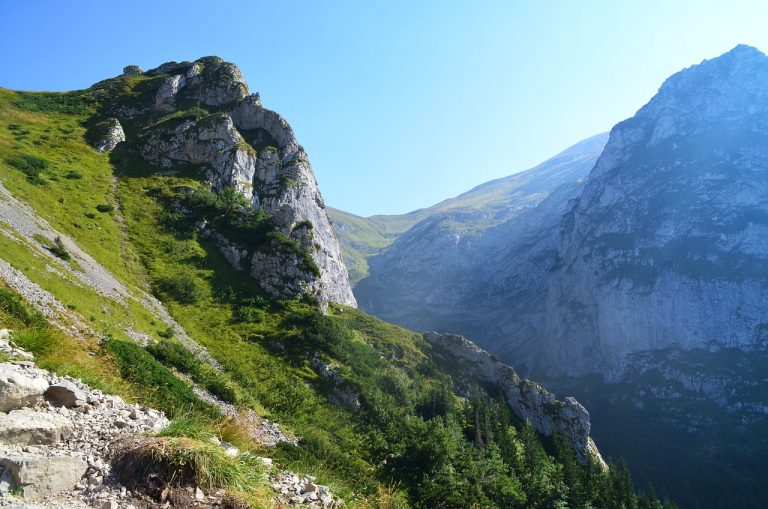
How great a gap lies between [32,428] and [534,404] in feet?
271

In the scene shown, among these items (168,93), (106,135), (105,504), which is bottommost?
(105,504)

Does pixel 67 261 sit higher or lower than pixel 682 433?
higher

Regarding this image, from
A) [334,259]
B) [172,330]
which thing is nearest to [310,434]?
[172,330]

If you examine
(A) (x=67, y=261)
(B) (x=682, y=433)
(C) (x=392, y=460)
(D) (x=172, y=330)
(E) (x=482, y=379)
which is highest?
(A) (x=67, y=261)

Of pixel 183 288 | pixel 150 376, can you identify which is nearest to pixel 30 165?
pixel 183 288

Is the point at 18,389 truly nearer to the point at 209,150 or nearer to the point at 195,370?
the point at 195,370

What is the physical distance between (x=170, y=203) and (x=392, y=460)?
60807 millimetres

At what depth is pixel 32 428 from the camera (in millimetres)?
8219

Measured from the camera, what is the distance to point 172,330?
42531mm

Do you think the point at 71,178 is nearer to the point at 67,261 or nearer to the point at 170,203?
the point at 170,203

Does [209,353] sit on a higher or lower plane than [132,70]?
lower

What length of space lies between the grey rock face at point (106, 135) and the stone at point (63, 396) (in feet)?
309

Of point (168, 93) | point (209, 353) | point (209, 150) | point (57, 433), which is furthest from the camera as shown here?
point (168, 93)

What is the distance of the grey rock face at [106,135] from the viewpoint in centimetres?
8825
